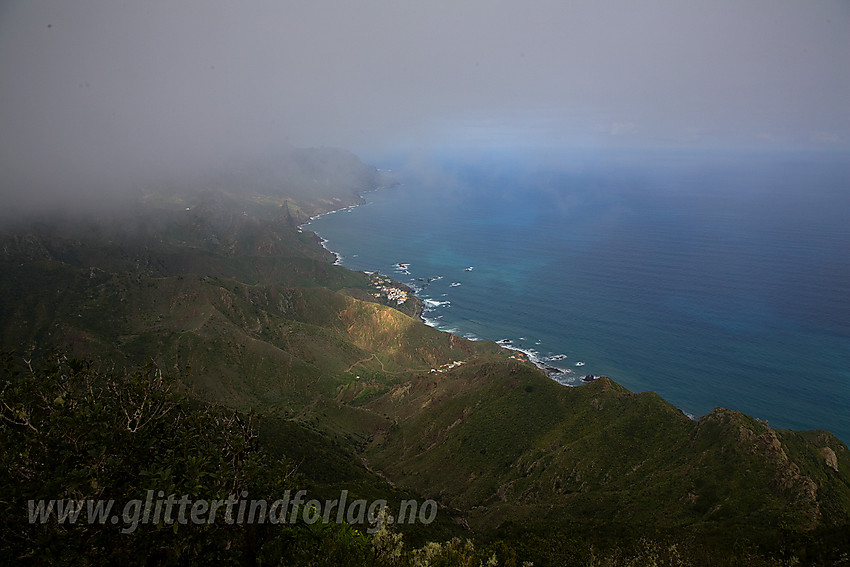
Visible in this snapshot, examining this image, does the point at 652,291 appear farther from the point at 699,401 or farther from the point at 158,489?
the point at 158,489

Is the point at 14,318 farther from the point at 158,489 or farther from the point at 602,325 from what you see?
the point at 602,325

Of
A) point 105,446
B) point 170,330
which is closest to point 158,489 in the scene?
point 105,446

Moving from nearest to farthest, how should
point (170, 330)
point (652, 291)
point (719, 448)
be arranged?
point (719, 448)
point (170, 330)
point (652, 291)

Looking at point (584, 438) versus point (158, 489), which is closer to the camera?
point (158, 489)

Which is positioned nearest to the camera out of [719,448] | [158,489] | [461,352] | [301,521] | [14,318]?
[158,489]

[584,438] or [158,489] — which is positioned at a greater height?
[158,489]

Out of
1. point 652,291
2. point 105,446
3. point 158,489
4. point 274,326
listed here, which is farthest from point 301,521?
point 652,291

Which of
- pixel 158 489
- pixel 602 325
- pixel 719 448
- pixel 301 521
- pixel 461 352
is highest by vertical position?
pixel 158 489
